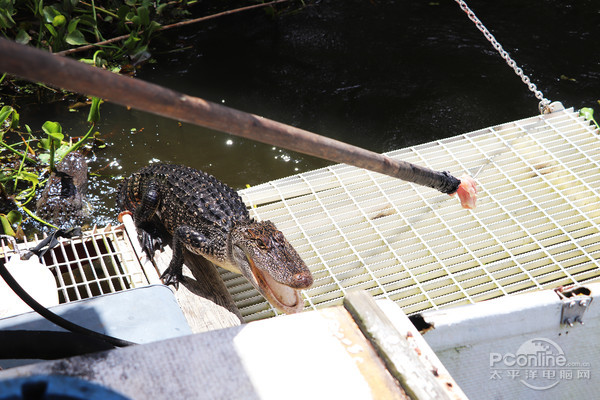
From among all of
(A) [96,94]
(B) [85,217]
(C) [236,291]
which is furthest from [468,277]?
(B) [85,217]

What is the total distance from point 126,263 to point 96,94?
1.69 meters

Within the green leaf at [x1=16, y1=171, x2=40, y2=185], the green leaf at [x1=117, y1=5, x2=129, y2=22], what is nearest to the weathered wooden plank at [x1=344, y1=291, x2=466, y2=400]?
the green leaf at [x1=16, y1=171, x2=40, y2=185]

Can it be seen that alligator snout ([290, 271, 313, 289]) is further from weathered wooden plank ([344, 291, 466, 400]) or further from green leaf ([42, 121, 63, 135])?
green leaf ([42, 121, 63, 135])

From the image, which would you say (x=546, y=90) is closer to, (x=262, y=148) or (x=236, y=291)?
(x=262, y=148)

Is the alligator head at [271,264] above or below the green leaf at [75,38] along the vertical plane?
above

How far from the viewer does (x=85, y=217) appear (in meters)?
3.93

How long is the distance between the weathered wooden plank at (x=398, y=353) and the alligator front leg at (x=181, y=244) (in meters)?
1.66

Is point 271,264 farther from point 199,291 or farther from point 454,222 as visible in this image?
point 454,222

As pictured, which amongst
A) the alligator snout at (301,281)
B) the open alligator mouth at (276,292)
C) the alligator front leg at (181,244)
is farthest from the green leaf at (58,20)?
the alligator snout at (301,281)

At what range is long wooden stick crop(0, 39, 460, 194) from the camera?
1.01 m

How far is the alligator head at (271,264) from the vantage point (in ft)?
8.13

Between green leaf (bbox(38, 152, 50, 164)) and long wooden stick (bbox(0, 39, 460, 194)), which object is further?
green leaf (bbox(38, 152, 50, 164))

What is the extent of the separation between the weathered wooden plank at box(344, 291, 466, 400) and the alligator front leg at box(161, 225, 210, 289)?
Answer: 1.66m

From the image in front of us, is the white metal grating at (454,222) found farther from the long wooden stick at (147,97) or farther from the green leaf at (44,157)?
the green leaf at (44,157)
